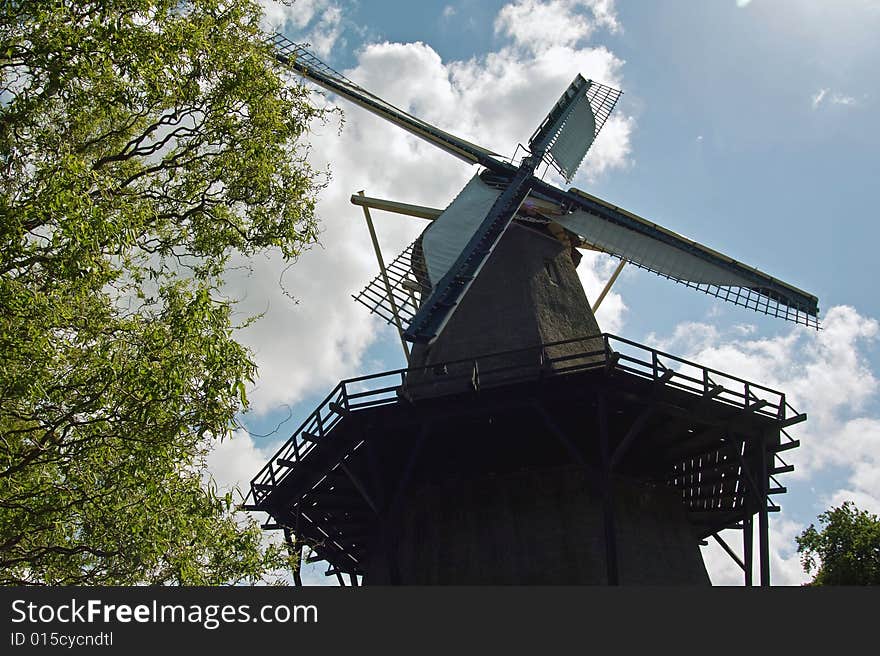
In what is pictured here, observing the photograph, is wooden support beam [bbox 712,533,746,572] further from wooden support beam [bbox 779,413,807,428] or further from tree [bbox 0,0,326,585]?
tree [bbox 0,0,326,585]

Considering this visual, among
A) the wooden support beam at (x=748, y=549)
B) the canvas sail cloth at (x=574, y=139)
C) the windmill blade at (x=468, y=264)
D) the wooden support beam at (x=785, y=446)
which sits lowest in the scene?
the wooden support beam at (x=748, y=549)

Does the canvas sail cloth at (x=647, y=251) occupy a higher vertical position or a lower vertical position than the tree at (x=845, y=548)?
higher

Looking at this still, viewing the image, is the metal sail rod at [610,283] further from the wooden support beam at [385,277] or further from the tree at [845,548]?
the tree at [845,548]

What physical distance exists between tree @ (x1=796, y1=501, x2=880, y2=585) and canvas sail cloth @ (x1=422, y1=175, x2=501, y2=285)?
21.2 m

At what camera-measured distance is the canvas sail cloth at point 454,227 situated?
2067cm

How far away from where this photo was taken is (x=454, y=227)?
71.7 feet

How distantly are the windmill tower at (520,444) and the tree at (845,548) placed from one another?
1460 cm

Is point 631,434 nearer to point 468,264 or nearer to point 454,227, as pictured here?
point 468,264

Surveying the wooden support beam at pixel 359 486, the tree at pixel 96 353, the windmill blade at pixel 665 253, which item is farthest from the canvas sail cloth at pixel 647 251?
the tree at pixel 96 353

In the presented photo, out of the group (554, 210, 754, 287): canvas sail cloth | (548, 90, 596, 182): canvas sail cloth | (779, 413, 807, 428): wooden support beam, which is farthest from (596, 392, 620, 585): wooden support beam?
(548, 90, 596, 182): canvas sail cloth

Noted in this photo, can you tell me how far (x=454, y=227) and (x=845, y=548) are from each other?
22.7 meters

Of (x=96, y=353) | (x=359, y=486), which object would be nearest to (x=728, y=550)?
(x=359, y=486)

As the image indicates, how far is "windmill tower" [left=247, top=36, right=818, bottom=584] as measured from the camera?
54.9 ft

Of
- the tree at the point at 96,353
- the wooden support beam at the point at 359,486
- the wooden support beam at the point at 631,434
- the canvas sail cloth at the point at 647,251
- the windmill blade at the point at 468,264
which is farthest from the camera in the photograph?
the canvas sail cloth at the point at 647,251
